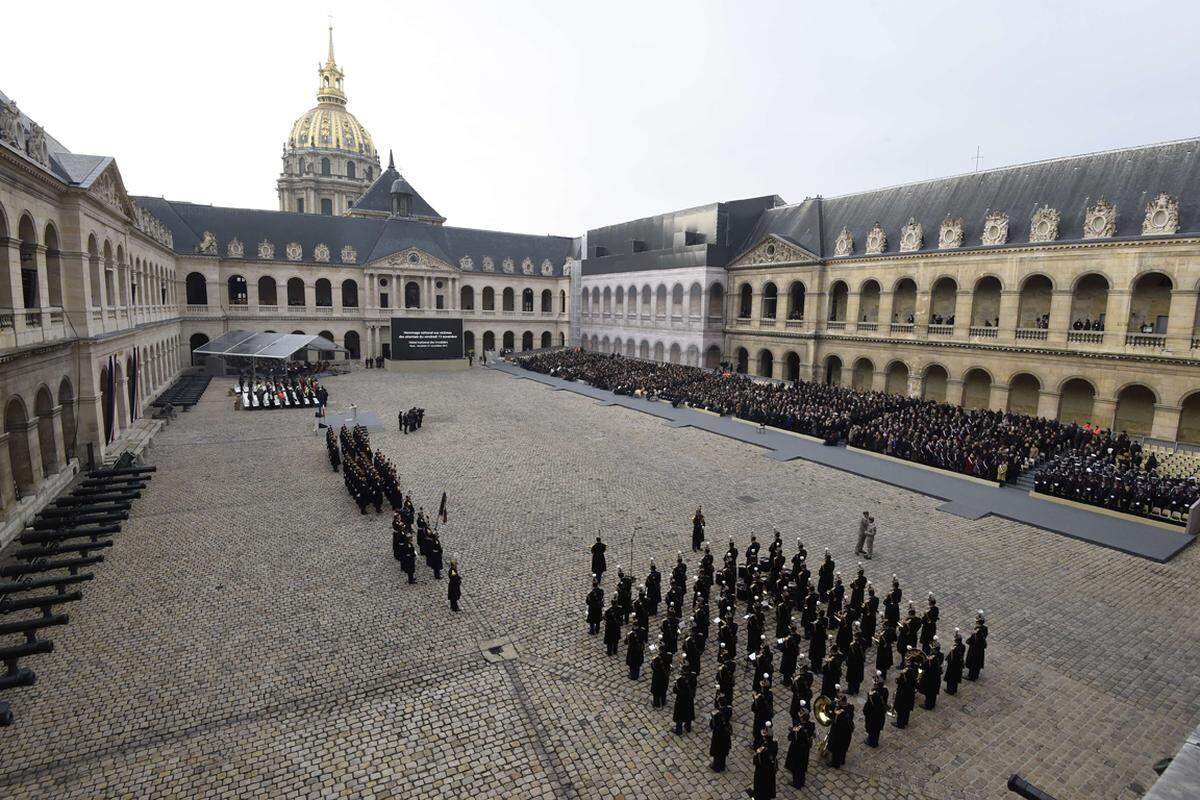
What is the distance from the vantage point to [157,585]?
13.9 m

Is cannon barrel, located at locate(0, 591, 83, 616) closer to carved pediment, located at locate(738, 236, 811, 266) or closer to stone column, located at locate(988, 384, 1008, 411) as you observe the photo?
stone column, located at locate(988, 384, 1008, 411)

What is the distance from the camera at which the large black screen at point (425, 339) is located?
54500 mm

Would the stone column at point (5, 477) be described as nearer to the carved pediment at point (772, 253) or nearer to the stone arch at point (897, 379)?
the stone arch at point (897, 379)

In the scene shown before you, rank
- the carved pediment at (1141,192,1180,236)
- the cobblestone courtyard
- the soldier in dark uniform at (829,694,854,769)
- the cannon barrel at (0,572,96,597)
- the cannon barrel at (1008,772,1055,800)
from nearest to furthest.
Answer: the cannon barrel at (1008,772,1055,800), the cobblestone courtyard, the soldier in dark uniform at (829,694,854,769), the cannon barrel at (0,572,96,597), the carved pediment at (1141,192,1180,236)

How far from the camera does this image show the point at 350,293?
205ft

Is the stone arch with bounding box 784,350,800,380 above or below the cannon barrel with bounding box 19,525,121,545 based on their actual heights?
above

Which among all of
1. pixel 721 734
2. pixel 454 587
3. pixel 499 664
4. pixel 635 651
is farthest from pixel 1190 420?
pixel 454 587

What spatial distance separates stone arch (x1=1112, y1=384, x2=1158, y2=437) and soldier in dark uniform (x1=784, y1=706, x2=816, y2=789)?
30.7 metres

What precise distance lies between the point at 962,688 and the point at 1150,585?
8112 mm

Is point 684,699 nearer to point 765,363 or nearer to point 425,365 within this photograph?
point 765,363

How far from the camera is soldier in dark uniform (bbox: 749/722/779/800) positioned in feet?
26.4

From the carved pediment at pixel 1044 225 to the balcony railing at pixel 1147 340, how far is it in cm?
625

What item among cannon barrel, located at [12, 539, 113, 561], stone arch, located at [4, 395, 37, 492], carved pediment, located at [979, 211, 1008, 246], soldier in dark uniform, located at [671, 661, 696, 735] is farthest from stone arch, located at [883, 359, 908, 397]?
stone arch, located at [4, 395, 37, 492]

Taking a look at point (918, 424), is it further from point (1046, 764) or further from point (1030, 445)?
point (1046, 764)
